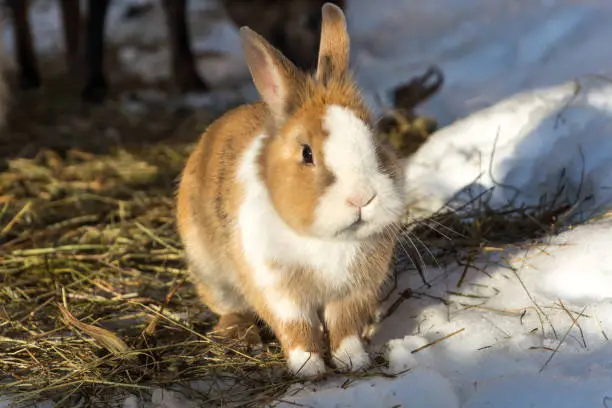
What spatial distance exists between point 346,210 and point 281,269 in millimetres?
330

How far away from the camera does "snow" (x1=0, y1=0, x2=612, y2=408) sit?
67.1 inches

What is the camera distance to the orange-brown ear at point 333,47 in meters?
1.94

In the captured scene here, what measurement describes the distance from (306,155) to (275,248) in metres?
0.28

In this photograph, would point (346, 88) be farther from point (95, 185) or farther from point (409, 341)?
point (95, 185)

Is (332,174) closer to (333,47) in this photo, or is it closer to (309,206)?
(309,206)

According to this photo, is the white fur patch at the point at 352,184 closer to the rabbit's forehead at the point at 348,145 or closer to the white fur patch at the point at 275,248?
the rabbit's forehead at the point at 348,145

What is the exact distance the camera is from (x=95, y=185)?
11.9 feet

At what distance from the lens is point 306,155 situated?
5.84 feet

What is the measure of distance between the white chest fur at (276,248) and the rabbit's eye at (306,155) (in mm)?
180

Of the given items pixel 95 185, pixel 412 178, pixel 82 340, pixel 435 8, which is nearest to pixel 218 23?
pixel 435 8

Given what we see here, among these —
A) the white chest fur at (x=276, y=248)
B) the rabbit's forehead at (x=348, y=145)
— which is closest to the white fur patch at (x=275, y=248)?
the white chest fur at (x=276, y=248)

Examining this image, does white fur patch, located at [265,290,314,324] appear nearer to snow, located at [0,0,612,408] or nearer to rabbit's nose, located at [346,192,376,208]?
snow, located at [0,0,612,408]

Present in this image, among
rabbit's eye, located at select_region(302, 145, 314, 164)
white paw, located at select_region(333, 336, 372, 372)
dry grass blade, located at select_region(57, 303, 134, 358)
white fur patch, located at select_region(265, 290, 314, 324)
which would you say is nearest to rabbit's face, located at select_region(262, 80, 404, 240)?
rabbit's eye, located at select_region(302, 145, 314, 164)

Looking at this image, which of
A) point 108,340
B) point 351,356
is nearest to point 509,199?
point 351,356
